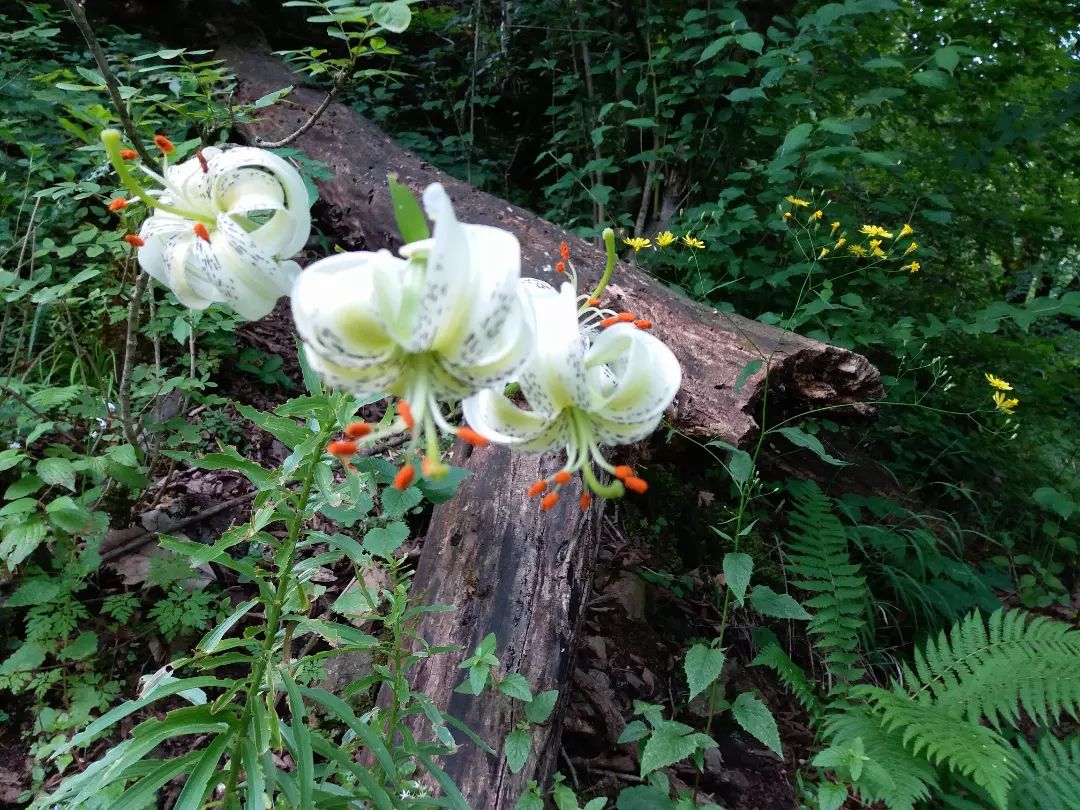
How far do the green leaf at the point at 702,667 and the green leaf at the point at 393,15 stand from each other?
1.30 metres

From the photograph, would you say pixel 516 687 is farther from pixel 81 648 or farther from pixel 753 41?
pixel 753 41

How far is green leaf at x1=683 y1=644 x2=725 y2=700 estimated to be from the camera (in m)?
1.33

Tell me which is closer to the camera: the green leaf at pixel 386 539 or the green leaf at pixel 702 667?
the green leaf at pixel 386 539

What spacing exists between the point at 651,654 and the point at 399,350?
1677 mm

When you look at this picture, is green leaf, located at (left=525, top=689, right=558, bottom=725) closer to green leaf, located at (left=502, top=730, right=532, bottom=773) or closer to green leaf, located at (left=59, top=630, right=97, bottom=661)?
green leaf, located at (left=502, top=730, right=532, bottom=773)

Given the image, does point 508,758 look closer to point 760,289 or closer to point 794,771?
point 794,771

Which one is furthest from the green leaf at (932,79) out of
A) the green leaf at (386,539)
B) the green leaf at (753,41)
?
the green leaf at (386,539)

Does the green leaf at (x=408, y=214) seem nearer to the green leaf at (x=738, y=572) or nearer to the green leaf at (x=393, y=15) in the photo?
the green leaf at (x=393, y=15)

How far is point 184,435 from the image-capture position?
Answer: 1576 millimetres

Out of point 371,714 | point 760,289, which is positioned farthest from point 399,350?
point 760,289

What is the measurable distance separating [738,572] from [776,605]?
206 mm

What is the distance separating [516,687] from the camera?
120cm

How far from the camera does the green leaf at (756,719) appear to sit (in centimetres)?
139

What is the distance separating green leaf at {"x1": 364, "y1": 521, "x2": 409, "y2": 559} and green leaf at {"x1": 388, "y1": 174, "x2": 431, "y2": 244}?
66 cm
